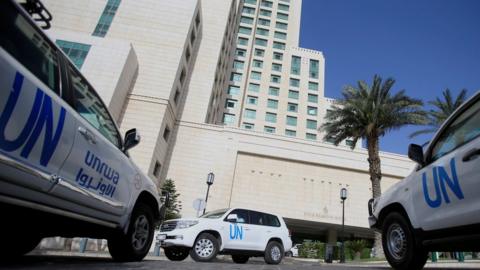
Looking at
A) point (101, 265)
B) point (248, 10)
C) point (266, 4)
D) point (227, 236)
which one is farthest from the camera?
point (266, 4)

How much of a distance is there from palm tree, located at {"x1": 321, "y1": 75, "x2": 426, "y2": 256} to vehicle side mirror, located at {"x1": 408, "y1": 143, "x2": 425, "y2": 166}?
1855 cm

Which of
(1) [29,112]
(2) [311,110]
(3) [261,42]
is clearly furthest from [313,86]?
(1) [29,112]

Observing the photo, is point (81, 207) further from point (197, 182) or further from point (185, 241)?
point (197, 182)

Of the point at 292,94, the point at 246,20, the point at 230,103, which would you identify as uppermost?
the point at 246,20

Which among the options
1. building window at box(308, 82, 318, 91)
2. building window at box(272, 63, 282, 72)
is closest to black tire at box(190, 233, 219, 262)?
building window at box(308, 82, 318, 91)

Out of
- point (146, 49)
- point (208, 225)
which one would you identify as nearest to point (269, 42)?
point (146, 49)

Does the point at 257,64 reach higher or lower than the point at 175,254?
higher

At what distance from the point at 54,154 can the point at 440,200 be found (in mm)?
4082

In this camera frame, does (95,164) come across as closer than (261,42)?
Yes

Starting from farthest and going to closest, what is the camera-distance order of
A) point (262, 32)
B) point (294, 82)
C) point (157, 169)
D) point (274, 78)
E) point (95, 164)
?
point (262, 32) → point (274, 78) → point (294, 82) → point (157, 169) → point (95, 164)

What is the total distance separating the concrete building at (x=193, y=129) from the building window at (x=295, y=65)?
61.4 feet

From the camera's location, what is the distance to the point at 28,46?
2.61m

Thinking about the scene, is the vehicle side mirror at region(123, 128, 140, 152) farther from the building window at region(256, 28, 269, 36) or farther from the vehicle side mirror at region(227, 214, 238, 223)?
the building window at region(256, 28, 269, 36)

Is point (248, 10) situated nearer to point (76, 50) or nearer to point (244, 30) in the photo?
point (244, 30)
